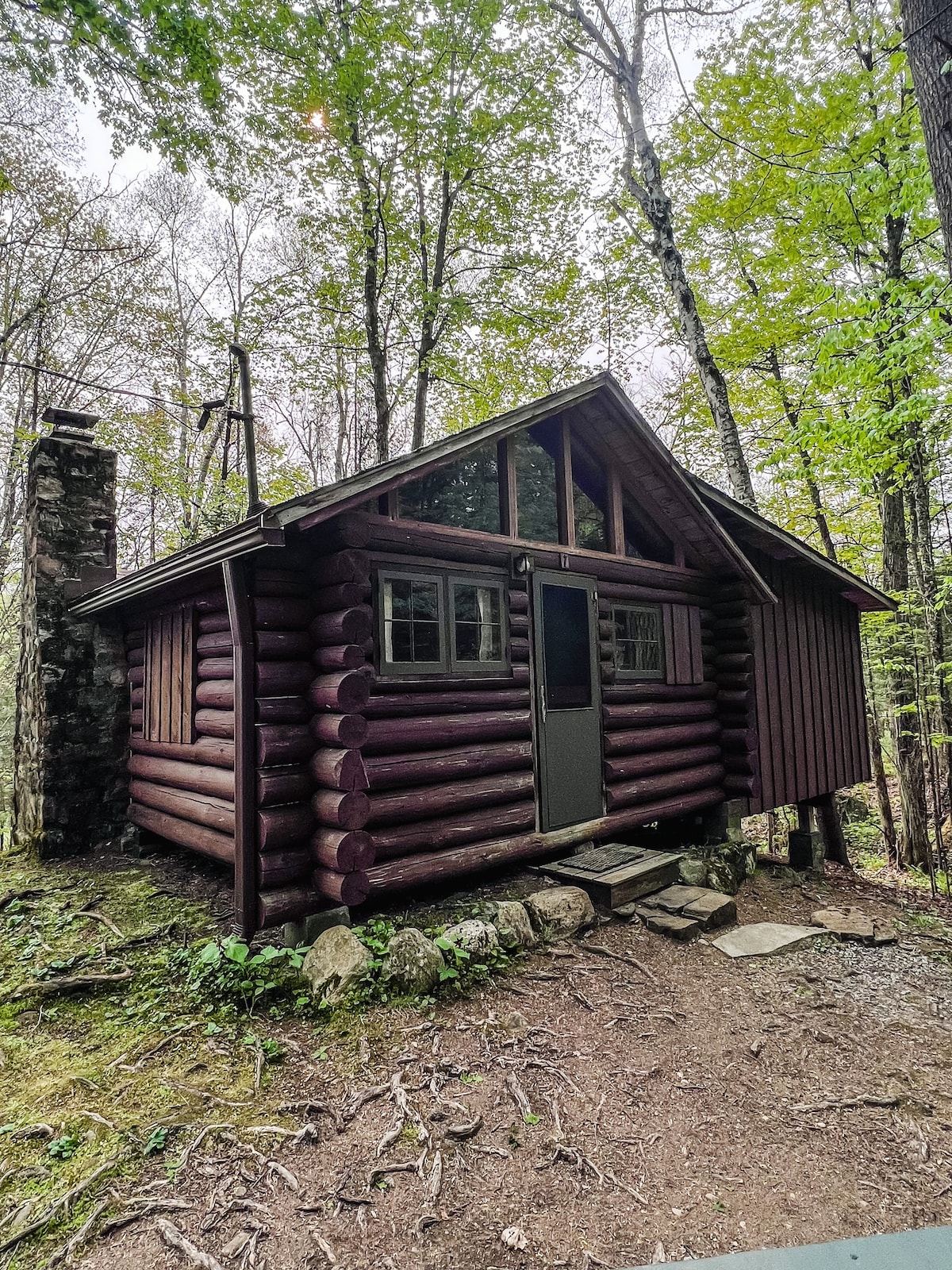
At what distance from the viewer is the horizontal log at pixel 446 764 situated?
507 centimetres

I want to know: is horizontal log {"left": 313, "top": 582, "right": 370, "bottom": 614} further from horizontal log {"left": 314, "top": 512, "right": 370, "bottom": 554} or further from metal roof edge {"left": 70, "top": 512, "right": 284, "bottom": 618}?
metal roof edge {"left": 70, "top": 512, "right": 284, "bottom": 618}

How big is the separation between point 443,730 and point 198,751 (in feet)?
8.32

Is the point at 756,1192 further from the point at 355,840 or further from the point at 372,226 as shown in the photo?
the point at 372,226

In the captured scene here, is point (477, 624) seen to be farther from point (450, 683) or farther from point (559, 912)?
point (559, 912)

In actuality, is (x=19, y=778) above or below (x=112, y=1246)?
above

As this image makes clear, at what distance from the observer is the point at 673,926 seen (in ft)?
17.8

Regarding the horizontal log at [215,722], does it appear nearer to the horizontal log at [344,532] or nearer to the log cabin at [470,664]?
the log cabin at [470,664]

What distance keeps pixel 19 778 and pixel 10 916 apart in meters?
2.82

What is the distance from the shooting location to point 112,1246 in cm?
238

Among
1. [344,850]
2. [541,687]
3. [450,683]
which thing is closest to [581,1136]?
[344,850]

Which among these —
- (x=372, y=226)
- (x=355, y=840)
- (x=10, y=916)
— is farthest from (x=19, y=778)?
(x=372, y=226)

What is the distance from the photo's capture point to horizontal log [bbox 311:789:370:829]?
184 inches

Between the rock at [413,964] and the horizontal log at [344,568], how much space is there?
2.66 metres

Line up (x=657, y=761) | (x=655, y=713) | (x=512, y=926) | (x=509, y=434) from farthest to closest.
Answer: (x=655, y=713) < (x=657, y=761) < (x=509, y=434) < (x=512, y=926)
